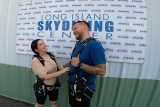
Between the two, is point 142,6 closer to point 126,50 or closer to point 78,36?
point 126,50

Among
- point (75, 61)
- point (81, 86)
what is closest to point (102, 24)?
point (75, 61)

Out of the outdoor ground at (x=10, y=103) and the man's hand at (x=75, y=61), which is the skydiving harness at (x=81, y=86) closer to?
the man's hand at (x=75, y=61)

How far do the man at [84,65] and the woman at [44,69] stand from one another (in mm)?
394

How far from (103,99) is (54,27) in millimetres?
1584

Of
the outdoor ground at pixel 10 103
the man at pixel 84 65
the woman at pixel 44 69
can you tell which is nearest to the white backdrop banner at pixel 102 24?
the woman at pixel 44 69

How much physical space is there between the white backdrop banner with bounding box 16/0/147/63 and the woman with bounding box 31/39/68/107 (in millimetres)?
560

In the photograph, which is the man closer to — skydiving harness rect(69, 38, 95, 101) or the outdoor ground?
skydiving harness rect(69, 38, 95, 101)

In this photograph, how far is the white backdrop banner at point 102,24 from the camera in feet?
16.7

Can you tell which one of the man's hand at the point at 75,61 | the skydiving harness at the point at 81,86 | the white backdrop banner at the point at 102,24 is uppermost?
the white backdrop banner at the point at 102,24

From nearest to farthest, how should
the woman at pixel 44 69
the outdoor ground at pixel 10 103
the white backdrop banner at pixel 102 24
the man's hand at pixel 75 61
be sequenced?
1. the man's hand at pixel 75 61
2. the woman at pixel 44 69
3. the white backdrop banner at pixel 102 24
4. the outdoor ground at pixel 10 103

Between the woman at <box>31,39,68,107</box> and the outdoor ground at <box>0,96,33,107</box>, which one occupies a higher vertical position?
the woman at <box>31,39,68,107</box>

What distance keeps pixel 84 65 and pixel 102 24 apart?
119cm

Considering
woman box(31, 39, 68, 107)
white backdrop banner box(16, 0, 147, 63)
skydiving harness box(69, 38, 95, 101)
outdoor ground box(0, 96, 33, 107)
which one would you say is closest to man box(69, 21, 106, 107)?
skydiving harness box(69, 38, 95, 101)

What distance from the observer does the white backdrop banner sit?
508 cm
